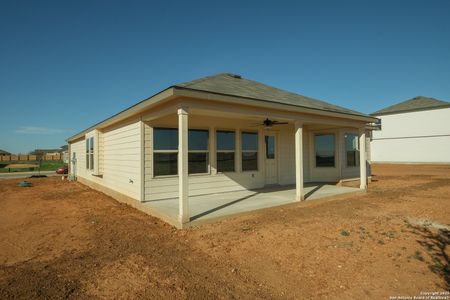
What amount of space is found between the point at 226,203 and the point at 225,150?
2391 mm

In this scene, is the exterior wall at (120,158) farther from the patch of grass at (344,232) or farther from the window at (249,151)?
the patch of grass at (344,232)

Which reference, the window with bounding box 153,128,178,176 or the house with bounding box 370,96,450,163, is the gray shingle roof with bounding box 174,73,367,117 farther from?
the house with bounding box 370,96,450,163

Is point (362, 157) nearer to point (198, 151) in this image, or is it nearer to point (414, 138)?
point (198, 151)

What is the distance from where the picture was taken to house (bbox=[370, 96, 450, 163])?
28.0 metres

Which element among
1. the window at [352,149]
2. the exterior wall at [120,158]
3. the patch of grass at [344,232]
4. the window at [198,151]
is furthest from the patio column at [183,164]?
the window at [352,149]

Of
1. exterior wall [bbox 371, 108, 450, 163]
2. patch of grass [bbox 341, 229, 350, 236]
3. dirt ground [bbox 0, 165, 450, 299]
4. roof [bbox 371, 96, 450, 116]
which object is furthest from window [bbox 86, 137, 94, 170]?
roof [bbox 371, 96, 450, 116]

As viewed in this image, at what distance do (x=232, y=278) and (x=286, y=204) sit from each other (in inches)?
164

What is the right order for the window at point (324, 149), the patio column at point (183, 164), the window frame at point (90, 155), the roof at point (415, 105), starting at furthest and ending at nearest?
the roof at point (415, 105)
the window frame at point (90, 155)
the window at point (324, 149)
the patio column at point (183, 164)

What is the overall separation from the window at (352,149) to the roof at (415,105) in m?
23.1

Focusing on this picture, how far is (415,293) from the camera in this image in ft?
9.55

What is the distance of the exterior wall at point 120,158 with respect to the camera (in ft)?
25.5

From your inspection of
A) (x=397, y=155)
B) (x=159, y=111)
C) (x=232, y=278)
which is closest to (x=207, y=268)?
(x=232, y=278)

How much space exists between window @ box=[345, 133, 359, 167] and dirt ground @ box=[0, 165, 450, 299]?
18.2ft

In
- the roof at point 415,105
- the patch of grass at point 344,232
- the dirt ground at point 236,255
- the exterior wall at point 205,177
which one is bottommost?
the dirt ground at point 236,255
